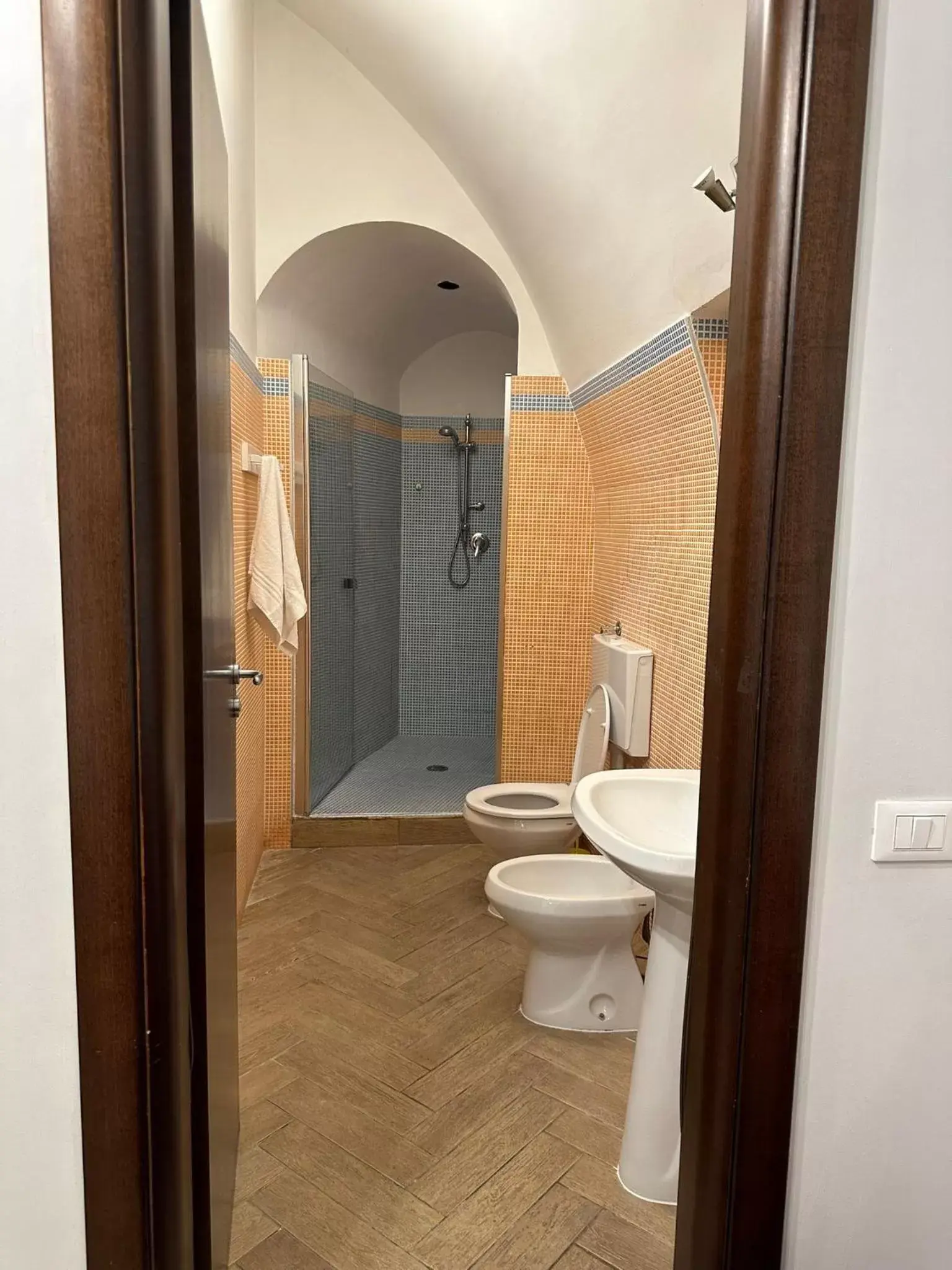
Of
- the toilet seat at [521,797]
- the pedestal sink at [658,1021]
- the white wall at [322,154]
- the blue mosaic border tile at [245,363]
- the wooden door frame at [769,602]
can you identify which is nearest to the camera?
the wooden door frame at [769,602]

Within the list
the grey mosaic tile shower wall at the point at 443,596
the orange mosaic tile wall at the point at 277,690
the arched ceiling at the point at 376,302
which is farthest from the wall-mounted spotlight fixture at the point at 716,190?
the grey mosaic tile shower wall at the point at 443,596

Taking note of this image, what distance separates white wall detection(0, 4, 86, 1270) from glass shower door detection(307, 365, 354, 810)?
258cm

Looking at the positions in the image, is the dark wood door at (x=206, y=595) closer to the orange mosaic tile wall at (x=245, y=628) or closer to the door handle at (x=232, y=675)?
the door handle at (x=232, y=675)

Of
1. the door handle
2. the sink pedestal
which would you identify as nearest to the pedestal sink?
the sink pedestal

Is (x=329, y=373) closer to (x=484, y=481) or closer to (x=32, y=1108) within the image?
(x=484, y=481)

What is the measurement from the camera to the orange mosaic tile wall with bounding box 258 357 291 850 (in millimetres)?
3258

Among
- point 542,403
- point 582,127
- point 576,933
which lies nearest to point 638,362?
point 582,127

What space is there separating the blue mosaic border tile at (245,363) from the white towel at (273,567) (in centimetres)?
29

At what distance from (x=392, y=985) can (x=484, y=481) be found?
126 inches

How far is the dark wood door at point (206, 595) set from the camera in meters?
1.07

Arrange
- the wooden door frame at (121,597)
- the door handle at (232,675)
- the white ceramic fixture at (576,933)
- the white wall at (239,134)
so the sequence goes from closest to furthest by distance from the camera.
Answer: the wooden door frame at (121,597), the door handle at (232,675), the white ceramic fixture at (576,933), the white wall at (239,134)

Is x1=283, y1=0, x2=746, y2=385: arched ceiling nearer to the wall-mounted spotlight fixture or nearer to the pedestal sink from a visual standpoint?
the wall-mounted spotlight fixture

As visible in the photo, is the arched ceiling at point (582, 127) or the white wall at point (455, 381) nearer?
the arched ceiling at point (582, 127)

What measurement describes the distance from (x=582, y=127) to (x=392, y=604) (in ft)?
10.1
